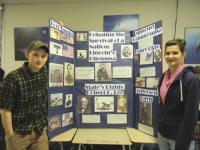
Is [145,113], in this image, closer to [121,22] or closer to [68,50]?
[68,50]

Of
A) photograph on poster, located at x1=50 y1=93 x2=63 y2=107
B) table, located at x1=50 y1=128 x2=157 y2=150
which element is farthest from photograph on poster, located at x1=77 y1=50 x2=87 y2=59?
table, located at x1=50 y1=128 x2=157 y2=150

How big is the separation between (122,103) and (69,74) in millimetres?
803

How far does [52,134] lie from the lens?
2.96 meters

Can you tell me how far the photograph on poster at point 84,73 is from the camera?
11.4 ft

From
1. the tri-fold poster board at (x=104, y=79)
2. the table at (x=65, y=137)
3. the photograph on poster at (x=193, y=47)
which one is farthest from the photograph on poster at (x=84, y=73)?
the photograph on poster at (x=193, y=47)

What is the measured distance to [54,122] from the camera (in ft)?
9.87

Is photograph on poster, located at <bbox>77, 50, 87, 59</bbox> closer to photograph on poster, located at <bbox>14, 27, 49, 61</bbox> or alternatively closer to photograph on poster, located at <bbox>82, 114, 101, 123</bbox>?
photograph on poster, located at <bbox>82, 114, 101, 123</bbox>

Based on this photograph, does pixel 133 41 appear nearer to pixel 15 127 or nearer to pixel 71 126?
pixel 71 126

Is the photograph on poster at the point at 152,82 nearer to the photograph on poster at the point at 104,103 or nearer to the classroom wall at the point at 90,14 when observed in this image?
the photograph on poster at the point at 104,103

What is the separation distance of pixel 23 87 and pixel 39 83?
198 millimetres

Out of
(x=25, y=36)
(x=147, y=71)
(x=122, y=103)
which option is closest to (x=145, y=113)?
(x=122, y=103)

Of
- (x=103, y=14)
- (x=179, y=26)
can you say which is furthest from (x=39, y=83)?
(x=179, y=26)

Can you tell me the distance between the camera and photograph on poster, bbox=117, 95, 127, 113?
136 inches

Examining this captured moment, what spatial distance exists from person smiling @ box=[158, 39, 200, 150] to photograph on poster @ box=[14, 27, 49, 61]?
8.79 feet
